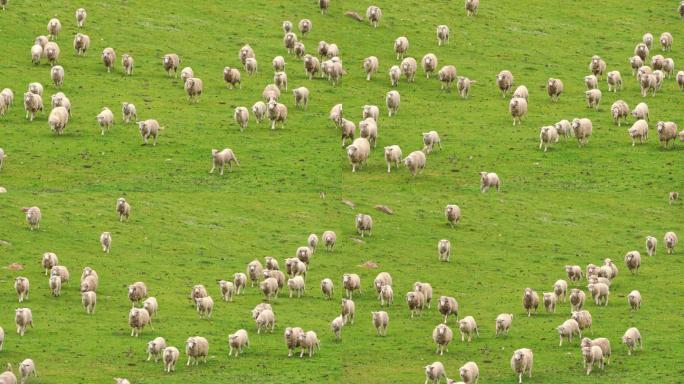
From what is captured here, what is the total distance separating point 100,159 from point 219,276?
1304cm

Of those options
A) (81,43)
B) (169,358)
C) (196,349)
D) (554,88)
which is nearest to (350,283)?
(196,349)

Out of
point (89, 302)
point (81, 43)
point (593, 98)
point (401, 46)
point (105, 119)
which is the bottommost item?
point (89, 302)

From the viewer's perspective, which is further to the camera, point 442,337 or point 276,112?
point 276,112

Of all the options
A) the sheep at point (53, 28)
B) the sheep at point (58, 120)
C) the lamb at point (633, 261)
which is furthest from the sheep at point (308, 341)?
the sheep at point (53, 28)

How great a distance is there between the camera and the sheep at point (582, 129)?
89000mm

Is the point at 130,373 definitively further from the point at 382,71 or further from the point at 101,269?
the point at 382,71

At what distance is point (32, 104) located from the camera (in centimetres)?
8706

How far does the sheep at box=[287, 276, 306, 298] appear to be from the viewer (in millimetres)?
70625

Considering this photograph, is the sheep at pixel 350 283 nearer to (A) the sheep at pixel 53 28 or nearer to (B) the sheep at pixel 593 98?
(B) the sheep at pixel 593 98

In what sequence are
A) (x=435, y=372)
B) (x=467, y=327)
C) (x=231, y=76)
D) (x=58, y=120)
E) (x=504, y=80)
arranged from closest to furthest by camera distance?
1. (x=435, y=372)
2. (x=467, y=327)
3. (x=58, y=120)
4. (x=231, y=76)
5. (x=504, y=80)

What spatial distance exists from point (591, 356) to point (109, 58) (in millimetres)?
40929

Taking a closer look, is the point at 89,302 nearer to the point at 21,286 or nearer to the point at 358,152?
the point at 21,286

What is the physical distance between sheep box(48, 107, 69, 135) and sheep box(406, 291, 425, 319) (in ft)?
76.4

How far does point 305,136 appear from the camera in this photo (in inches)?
3487
